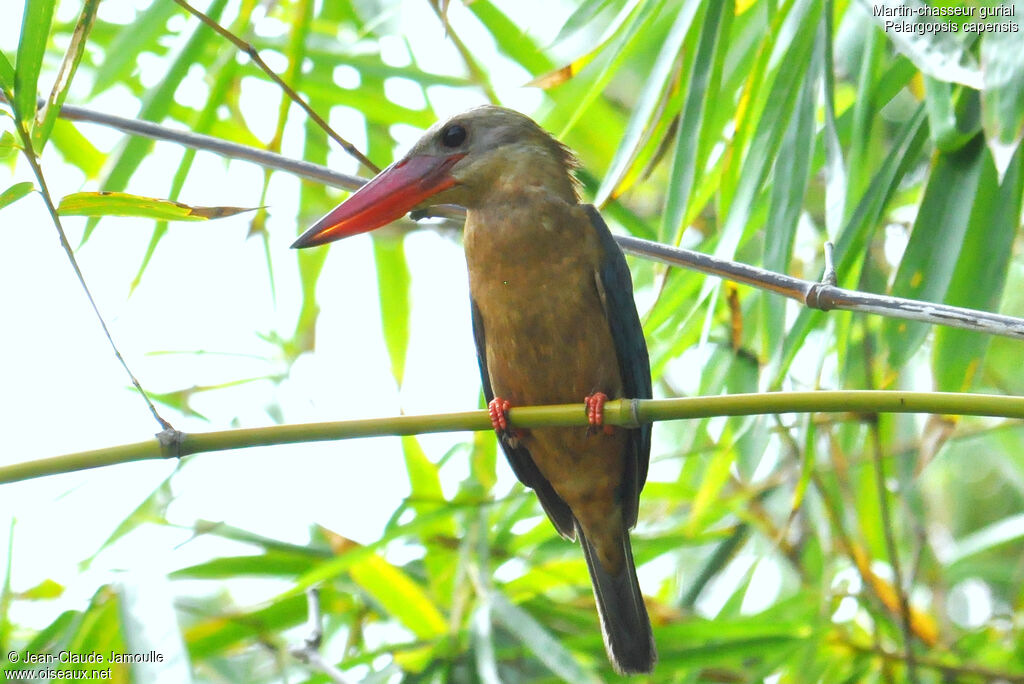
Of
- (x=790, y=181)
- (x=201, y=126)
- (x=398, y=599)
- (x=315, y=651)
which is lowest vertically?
(x=315, y=651)

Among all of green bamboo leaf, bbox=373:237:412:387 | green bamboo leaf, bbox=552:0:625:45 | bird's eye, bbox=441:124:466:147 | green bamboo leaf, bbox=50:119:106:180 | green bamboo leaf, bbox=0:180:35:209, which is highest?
green bamboo leaf, bbox=50:119:106:180

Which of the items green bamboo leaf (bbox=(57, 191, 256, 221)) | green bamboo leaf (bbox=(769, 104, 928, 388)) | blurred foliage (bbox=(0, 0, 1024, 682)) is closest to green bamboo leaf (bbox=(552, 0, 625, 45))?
blurred foliage (bbox=(0, 0, 1024, 682))

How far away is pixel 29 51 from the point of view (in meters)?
1.60

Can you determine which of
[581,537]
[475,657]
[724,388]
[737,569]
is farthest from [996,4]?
[737,569]

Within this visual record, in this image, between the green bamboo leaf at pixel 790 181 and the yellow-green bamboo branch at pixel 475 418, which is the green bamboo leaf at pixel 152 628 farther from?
the green bamboo leaf at pixel 790 181

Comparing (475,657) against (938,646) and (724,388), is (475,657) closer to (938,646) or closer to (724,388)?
(724,388)

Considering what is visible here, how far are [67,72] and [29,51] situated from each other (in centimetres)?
6

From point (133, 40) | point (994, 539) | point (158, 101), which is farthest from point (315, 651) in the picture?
point (994, 539)

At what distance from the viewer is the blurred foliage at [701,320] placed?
2180 mm

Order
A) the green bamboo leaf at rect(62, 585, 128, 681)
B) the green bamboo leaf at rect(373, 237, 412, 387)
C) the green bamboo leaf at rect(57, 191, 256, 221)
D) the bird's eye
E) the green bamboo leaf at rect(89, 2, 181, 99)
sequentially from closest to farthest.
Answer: the green bamboo leaf at rect(57, 191, 256, 221), the green bamboo leaf at rect(62, 585, 128, 681), the bird's eye, the green bamboo leaf at rect(89, 2, 181, 99), the green bamboo leaf at rect(373, 237, 412, 387)

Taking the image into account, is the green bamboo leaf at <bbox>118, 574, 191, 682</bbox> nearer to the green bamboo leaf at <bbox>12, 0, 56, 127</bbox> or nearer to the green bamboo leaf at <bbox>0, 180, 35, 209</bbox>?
the green bamboo leaf at <bbox>0, 180, 35, 209</bbox>

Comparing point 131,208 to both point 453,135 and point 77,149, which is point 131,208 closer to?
point 453,135

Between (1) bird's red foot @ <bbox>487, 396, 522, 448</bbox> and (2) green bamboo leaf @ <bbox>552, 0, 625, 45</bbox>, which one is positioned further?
(1) bird's red foot @ <bbox>487, 396, 522, 448</bbox>

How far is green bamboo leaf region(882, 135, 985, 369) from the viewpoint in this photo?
2127 mm
